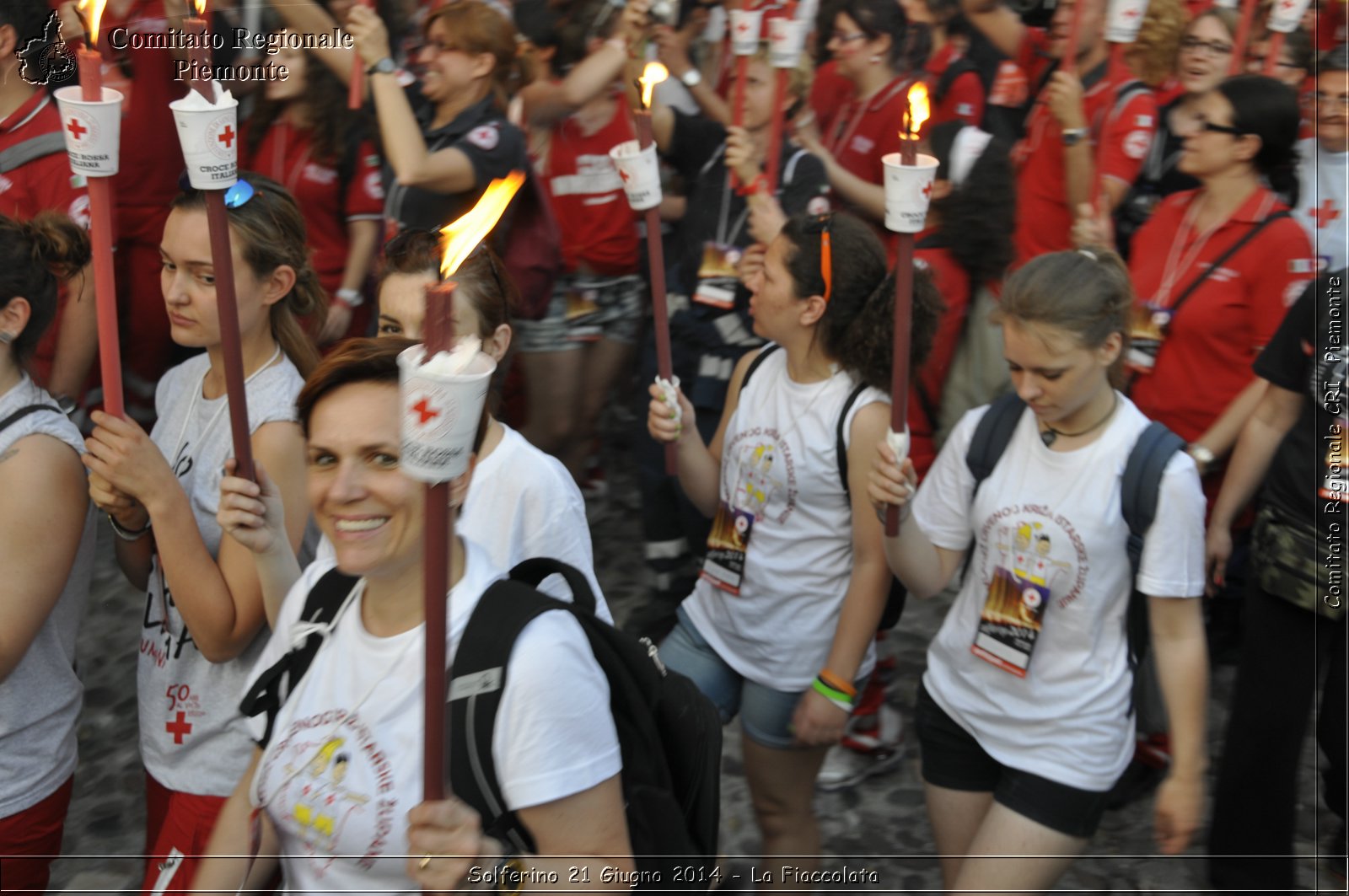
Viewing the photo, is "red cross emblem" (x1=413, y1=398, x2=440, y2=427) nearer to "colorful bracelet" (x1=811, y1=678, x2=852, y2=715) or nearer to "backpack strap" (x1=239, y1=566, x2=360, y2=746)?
"backpack strap" (x1=239, y1=566, x2=360, y2=746)

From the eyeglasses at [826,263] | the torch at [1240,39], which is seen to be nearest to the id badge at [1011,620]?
the eyeglasses at [826,263]

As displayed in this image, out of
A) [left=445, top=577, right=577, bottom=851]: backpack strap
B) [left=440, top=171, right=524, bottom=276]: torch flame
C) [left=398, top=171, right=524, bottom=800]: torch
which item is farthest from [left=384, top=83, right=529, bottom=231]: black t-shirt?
[left=398, top=171, right=524, bottom=800]: torch

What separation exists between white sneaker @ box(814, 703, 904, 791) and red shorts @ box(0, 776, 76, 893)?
226 centimetres

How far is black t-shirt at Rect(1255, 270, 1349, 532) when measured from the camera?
10.7ft

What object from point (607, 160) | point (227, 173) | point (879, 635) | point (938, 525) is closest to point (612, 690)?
point (227, 173)

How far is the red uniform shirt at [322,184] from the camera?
17.0 ft

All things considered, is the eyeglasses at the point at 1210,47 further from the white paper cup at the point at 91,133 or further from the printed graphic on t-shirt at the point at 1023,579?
the white paper cup at the point at 91,133

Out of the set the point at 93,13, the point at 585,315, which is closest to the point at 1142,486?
the point at 93,13

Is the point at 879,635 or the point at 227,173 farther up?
the point at 227,173

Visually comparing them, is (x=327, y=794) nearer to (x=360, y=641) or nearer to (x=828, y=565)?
(x=360, y=641)

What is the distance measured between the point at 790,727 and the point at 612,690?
56.3 inches

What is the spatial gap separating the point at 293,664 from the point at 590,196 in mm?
3552

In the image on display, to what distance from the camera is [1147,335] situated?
169 inches

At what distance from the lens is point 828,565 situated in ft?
11.1
